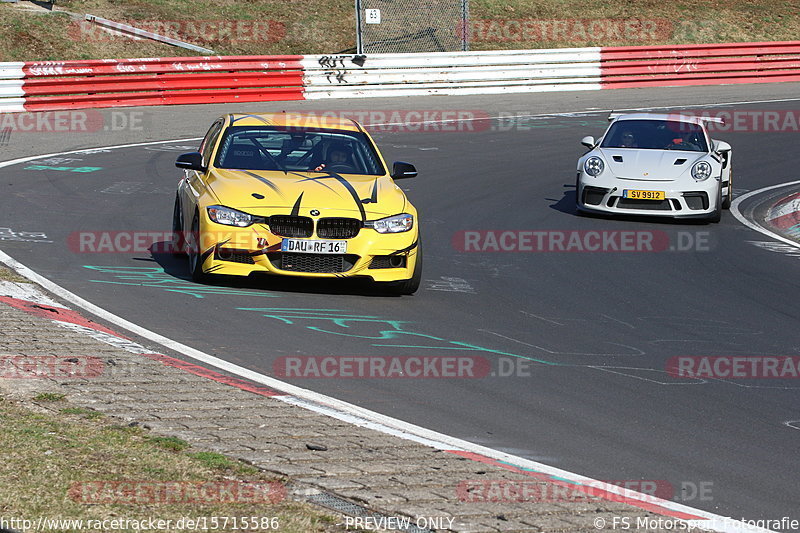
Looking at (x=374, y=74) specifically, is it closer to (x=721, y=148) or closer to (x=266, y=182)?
(x=721, y=148)

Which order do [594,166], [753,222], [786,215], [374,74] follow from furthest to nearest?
[374,74] → [786,215] → [753,222] → [594,166]

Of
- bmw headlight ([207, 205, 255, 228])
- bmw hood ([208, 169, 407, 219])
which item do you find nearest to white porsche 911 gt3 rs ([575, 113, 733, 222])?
bmw hood ([208, 169, 407, 219])

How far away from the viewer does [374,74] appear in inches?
1114

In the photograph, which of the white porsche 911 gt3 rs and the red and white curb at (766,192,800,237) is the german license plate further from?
the red and white curb at (766,192,800,237)

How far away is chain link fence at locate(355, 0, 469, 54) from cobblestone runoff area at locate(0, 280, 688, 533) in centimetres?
2773

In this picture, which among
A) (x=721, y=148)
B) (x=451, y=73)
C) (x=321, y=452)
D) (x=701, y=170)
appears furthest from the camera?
(x=451, y=73)

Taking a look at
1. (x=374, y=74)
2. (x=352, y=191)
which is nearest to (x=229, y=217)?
(x=352, y=191)

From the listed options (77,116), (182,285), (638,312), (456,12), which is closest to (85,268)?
(182,285)

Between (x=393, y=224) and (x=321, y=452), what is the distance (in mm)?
4661

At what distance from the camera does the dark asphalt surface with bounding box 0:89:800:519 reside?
6.13 meters

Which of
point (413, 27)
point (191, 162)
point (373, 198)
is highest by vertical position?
point (413, 27)

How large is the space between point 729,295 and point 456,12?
26320 mm

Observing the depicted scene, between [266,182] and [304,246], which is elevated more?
[266,182]

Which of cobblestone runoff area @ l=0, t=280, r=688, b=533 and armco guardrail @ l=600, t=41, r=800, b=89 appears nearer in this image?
cobblestone runoff area @ l=0, t=280, r=688, b=533
